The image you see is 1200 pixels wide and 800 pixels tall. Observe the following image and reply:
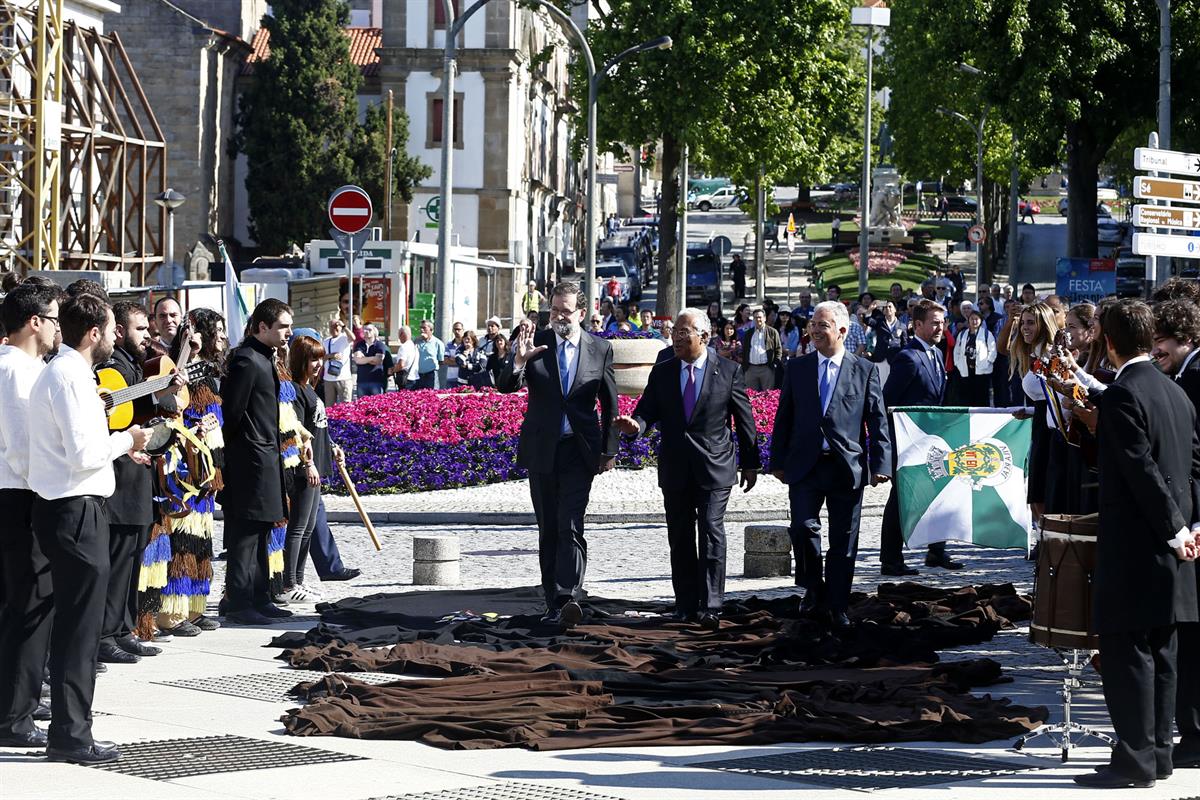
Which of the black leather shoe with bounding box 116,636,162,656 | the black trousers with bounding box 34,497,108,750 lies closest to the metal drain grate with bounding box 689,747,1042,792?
the black trousers with bounding box 34,497,108,750

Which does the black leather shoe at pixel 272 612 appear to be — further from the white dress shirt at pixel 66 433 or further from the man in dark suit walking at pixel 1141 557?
the man in dark suit walking at pixel 1141 557

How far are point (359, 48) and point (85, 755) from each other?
6804 cm

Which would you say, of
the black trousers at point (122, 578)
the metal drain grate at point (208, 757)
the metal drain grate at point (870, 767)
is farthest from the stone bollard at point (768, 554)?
the metal drain grate at point (208, 757)

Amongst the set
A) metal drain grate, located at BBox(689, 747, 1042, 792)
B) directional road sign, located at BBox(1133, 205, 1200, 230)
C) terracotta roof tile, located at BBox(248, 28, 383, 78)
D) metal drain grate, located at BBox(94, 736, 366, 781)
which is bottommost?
metal drain grate, located at BBox(94, 736, 366, 781)

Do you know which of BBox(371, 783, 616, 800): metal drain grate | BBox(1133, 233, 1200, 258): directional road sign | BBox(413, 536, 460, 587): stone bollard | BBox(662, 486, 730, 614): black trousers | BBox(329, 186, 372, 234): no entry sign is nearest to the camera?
BBox(371, 783, 616, 800): metal drain grate

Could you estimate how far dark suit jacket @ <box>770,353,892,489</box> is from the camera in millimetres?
11977

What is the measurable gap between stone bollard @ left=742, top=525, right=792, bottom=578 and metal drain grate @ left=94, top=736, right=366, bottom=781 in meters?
6.56

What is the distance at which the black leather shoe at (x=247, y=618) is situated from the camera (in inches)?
484

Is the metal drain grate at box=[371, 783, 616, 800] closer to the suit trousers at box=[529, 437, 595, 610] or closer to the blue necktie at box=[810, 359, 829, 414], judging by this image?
the suit trousers at box=[529, 437, 595, 610]

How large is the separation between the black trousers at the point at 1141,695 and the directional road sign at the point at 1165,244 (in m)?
10.6

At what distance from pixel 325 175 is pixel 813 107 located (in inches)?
788

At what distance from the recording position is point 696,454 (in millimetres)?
12281

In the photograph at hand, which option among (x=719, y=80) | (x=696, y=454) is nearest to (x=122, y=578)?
(x=696, y=454)

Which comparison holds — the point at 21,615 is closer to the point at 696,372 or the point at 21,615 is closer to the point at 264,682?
the point at 264,682
